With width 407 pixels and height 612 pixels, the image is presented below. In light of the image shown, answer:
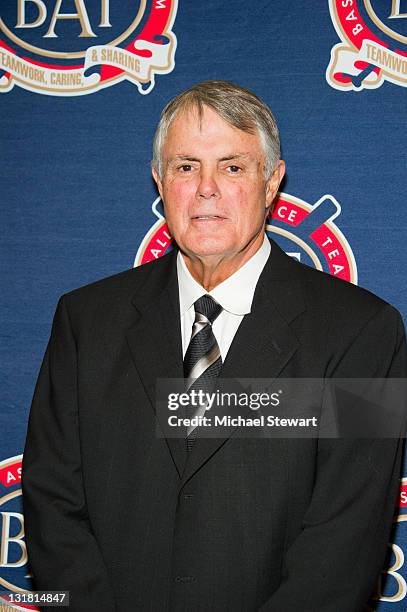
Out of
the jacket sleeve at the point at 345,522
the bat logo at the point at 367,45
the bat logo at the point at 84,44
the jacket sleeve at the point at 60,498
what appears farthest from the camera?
the bat logo at the point at 84,44

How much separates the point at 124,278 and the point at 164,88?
1.87 ft

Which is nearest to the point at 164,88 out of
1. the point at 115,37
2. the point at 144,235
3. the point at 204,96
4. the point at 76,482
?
the point at 115,37

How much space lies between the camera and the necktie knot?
4.64ft

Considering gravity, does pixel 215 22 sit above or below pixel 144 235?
above

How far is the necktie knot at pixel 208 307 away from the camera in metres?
1.41

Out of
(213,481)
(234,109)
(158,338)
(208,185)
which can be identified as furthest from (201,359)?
(234,109)

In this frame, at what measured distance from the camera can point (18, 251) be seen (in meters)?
1.91

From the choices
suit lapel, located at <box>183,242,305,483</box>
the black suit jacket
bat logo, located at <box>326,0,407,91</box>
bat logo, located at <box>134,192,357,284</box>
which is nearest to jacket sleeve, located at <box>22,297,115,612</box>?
the black suit jacket

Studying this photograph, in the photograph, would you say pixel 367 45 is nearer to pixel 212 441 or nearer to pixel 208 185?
pixel 208 185

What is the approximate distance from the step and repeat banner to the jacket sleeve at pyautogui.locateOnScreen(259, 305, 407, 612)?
1.56 ft

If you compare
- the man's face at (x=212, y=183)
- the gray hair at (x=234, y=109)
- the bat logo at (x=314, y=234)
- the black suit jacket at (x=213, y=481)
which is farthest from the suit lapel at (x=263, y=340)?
the bat logo at (x=314, y=234)

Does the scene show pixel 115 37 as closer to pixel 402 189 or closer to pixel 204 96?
pixel 204 96

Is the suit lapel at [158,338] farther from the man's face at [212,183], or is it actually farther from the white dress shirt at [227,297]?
the man's face at [212,183]

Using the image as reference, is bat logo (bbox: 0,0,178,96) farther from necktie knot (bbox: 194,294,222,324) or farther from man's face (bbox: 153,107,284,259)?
necktie knot (bbox: 194,294,222,324)
